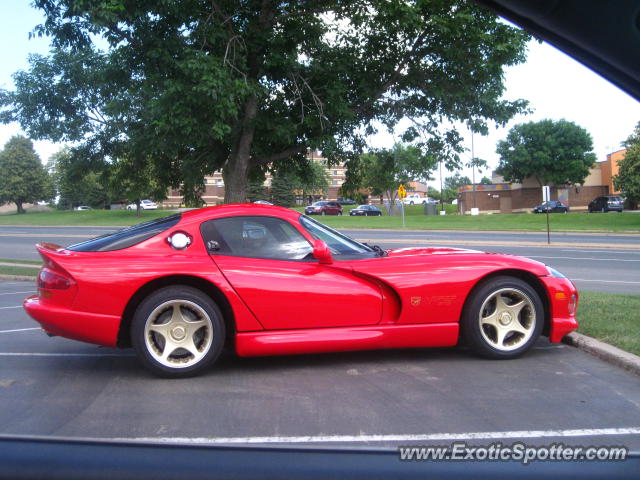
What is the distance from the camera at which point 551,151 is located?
64.2m

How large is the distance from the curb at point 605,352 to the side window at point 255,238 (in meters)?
2.77

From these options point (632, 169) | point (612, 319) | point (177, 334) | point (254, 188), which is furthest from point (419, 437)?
point (632, 169)

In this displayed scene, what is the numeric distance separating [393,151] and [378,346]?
9270 millimetres

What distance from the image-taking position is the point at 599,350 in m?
5.32

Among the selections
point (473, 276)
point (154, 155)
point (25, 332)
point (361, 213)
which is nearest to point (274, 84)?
point (154, 155)

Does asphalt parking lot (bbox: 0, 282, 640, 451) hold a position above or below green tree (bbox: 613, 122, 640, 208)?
below

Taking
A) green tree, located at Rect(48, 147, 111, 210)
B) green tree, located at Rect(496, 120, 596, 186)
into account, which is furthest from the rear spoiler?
green tree, located at Rect(496, 120, 596, 186)

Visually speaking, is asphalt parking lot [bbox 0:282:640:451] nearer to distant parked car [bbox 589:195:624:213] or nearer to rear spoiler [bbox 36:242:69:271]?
rear spoiler [bbox 36:242:69:271]

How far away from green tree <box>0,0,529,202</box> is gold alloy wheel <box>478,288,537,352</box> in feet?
17.4

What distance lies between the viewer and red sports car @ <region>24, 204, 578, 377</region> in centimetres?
473

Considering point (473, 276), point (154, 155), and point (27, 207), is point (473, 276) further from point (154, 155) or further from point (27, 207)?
point (27, 207)

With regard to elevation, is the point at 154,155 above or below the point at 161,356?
above

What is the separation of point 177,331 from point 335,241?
1615mm

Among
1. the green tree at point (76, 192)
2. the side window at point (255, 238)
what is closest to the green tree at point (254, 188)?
the side window at point (255, 238)
